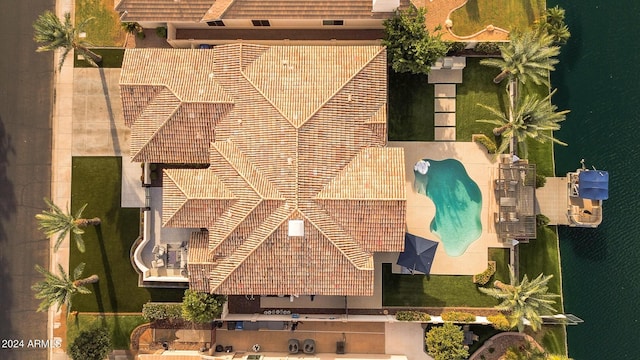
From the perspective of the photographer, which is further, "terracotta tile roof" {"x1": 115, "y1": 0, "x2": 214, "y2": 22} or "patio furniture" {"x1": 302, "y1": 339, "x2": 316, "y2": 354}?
"patio furniture" {"x1": 302, "y1": 339, "x2": 316, "y2": 354}

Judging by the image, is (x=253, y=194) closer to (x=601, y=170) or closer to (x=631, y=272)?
(x=601, y=170)

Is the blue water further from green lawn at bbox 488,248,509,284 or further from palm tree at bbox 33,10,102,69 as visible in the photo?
palm tree at bbox 33,10,102,69

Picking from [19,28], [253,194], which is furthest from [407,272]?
[19,28]

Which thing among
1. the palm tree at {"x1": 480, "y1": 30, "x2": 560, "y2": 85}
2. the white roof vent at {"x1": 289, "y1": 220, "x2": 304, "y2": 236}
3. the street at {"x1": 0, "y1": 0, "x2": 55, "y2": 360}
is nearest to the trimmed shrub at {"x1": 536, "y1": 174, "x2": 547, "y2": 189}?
the palm tree at {"x1": 480, "y1": 30, "x2": 560, "y2": 85}

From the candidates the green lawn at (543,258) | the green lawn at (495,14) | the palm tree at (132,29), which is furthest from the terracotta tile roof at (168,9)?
the green lawn at (543,258)

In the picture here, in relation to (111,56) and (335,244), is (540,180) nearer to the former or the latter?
(335,244)

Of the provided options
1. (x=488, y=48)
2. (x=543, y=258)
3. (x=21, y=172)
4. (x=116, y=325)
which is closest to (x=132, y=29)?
(x=21, y=172)

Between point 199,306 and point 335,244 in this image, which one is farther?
point 199,306
